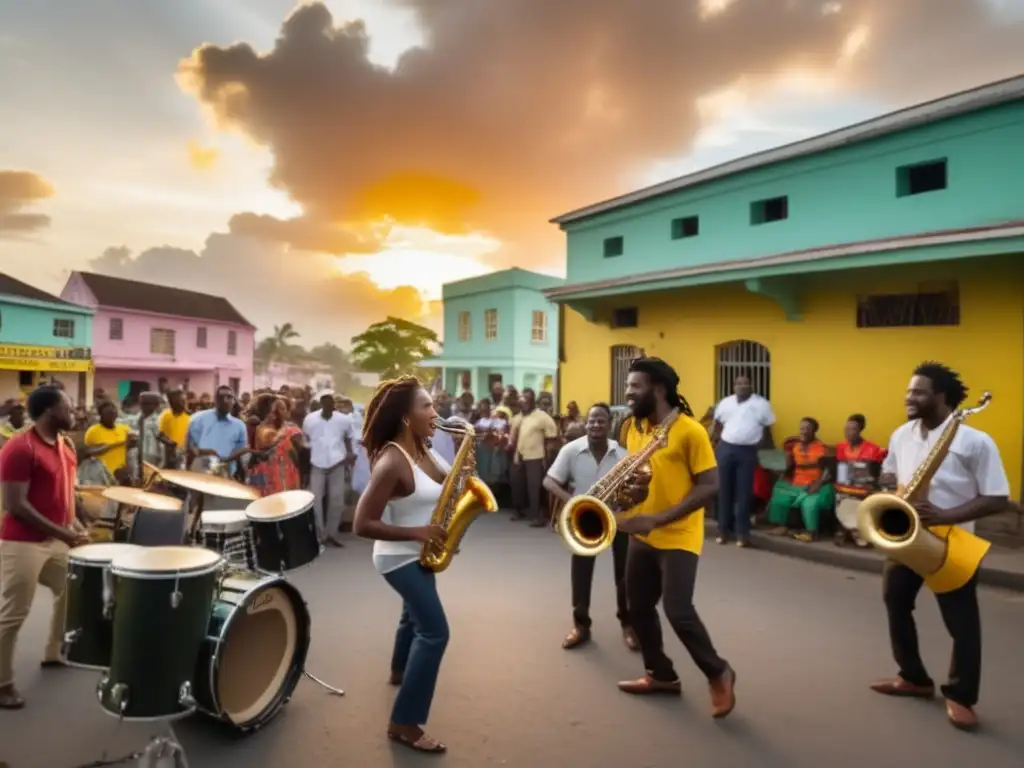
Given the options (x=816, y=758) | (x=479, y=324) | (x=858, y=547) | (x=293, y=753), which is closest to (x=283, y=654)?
(x=293, y=753)

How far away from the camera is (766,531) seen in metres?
9.23

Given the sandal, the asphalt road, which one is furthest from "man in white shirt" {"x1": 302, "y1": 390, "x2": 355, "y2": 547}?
the sandal

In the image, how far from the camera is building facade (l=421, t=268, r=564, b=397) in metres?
29.3

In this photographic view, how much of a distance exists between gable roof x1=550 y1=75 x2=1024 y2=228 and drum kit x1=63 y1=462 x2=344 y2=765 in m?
9.93

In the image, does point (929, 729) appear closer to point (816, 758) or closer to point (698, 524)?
point (816, 758)

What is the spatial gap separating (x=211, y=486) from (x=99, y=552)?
105 cm

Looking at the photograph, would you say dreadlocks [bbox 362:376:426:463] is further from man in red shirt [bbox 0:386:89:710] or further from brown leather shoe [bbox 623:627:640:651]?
brown leather shoe [bbox 623:627:640:651]

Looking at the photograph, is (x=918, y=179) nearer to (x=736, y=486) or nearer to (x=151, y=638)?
(x=736, y=486)

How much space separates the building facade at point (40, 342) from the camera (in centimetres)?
2639

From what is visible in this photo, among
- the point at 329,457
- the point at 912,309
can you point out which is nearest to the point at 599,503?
the point at 329,457

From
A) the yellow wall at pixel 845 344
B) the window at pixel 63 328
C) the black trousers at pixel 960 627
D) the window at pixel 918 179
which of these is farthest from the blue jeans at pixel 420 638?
the window at pixel 63 328

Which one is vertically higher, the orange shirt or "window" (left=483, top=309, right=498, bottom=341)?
"window" (left=483, top=309, right=498, bottom=341)

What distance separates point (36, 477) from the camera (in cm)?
419

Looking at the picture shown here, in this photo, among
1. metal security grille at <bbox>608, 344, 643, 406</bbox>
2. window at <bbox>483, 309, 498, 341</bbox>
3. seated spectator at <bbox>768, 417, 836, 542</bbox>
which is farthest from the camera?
window at <bbox>483, 309, 498, 341</bbox>
